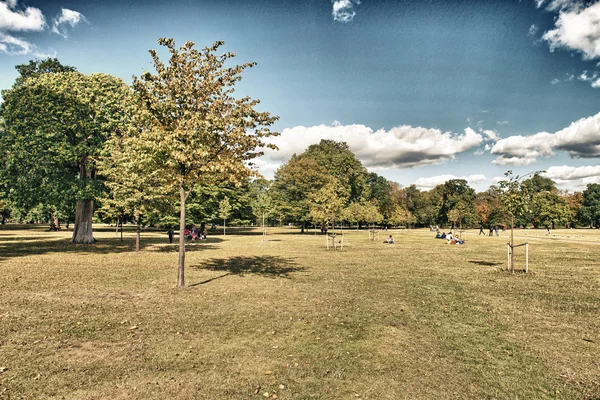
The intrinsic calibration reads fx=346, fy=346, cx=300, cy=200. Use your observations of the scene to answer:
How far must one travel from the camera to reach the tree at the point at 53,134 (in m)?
26.3

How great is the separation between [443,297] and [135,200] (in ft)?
68.6

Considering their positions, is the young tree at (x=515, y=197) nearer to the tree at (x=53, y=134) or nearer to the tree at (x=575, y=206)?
the tree at (x=53, y=134)

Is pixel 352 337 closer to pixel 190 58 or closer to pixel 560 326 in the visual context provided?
pixel 560 326

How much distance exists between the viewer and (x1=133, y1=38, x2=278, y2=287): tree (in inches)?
498

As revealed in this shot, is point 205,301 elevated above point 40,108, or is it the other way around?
point 40,108

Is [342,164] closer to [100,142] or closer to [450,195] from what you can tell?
[100,142]

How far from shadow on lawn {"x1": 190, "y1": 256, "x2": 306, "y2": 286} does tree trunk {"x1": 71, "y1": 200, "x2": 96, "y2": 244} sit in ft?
53.4

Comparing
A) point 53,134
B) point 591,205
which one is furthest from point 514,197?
point 591,205

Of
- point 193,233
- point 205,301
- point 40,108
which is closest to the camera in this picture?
point 205,301

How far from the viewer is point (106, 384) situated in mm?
5898

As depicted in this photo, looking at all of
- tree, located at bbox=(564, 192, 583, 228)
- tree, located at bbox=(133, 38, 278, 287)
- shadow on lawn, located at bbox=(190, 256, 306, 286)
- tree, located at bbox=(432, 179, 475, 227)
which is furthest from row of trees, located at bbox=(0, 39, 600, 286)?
tree, located at bbox=(564, 192, 583, 228)

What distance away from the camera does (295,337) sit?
27.4 ft

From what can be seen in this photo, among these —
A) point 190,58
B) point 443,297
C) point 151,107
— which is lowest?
point 443,297

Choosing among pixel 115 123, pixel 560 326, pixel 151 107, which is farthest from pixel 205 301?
pixel 115 123
